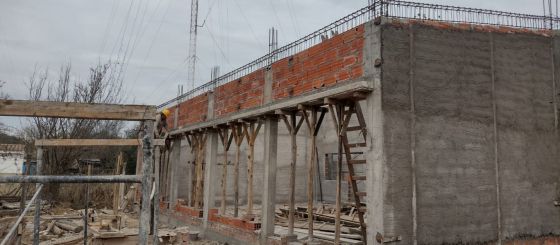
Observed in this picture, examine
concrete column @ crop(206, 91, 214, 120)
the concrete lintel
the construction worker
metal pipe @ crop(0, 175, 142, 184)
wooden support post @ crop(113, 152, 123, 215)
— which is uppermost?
concrete column @ crop(206, 91, 214, 120)

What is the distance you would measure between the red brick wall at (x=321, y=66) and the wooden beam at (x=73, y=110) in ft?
15.6

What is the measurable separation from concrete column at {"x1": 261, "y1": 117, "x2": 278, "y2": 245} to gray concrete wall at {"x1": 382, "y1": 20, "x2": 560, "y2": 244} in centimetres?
376

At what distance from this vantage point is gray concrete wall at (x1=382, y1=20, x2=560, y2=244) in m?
7.70

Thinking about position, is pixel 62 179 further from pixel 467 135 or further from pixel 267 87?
pixel 267 87

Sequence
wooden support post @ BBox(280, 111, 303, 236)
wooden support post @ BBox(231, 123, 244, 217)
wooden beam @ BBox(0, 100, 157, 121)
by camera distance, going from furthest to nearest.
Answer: wooden support post @ BBox(231, 123, 244, 217), wooden support post @ BBox(280, 111, 303, 236), wooden beam @ BBox(0, 100, 157, 121)

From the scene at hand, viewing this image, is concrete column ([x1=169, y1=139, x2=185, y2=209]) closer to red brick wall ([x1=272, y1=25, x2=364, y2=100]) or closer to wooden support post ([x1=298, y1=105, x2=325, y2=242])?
red brick wall ([x1=272, y1=25, x2=364, y2=100])

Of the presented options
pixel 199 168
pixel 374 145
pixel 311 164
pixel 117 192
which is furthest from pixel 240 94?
pixel 117 192

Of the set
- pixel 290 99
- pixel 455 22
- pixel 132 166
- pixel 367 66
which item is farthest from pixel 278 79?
pixel 132 166

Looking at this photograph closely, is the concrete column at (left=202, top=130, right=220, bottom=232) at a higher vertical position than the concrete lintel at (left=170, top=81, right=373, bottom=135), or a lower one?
lower

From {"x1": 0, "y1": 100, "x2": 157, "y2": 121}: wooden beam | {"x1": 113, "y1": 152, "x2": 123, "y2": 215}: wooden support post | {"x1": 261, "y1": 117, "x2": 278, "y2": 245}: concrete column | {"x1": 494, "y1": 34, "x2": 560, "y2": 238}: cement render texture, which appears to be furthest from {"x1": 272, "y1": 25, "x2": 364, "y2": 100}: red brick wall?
{"x1": 113, "y1": 152, "x2": 123, "y2": 215}: wooden support post

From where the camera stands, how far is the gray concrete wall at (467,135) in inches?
303

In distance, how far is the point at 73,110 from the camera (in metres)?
4.04

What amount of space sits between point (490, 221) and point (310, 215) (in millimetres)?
3378

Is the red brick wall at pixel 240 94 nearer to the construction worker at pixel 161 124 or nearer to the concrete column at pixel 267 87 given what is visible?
the concrete column at pixel 267 87
